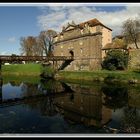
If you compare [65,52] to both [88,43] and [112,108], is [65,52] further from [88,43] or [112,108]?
[112,108]

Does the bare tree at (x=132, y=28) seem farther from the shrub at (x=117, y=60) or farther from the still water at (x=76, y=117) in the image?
the still water at (x=76, y=117)

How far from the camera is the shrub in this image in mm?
30422

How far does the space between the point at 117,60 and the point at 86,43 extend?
878cm

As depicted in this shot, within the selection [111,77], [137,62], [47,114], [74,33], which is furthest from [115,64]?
[47,114]

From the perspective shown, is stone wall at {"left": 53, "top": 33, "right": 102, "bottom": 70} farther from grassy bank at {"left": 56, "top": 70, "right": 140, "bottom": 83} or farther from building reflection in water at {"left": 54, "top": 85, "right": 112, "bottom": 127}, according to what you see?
building reflection in water at {"left": 54, "top": 85, "right": 112, "bottom": 127}

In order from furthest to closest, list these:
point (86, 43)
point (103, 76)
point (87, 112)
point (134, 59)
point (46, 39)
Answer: point (46, 39) → point (86, 43) → point (134, 59) → point (103, 76) → point (87, 112)

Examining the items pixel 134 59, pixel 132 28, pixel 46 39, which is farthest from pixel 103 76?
pixel 46 39

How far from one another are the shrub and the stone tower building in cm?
407

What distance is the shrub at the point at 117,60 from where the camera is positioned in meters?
30.4

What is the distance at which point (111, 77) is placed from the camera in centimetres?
2622

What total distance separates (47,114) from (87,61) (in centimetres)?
2690

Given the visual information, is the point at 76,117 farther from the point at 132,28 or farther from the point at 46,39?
the point at 46,39

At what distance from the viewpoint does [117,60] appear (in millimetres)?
30531

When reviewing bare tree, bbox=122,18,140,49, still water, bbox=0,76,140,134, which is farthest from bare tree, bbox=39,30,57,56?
still water, bbox=0,76,140,134
